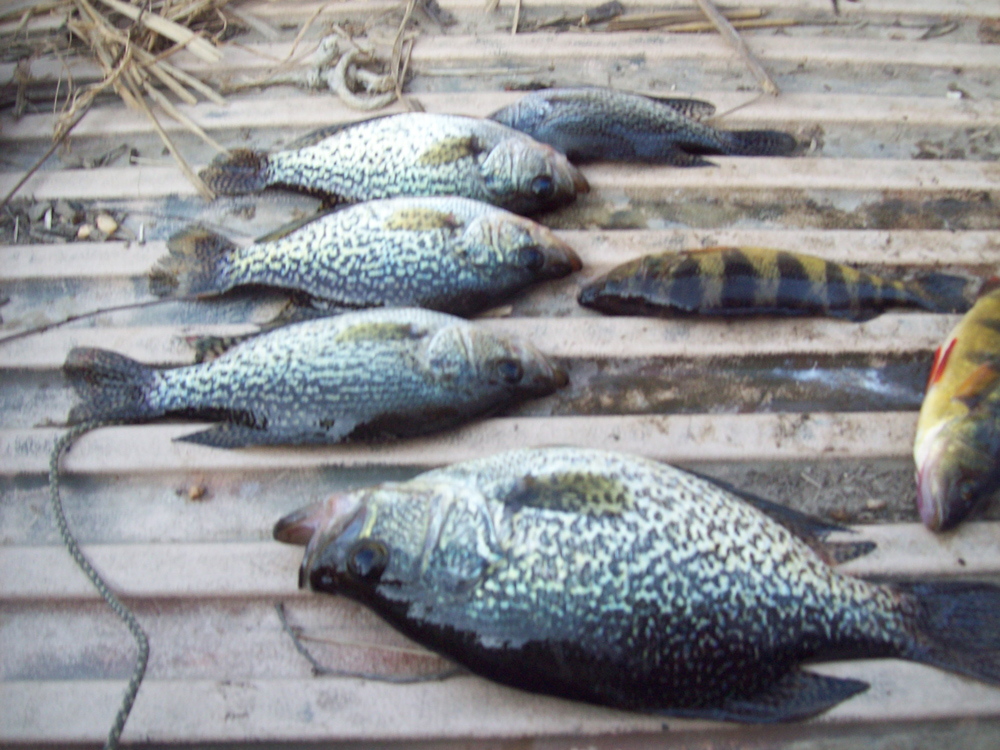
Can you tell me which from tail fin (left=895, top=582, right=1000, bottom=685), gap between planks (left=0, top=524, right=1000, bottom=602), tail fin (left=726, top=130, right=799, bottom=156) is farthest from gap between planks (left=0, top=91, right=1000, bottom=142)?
tail fin (left=895, top=582, right=1000, bottom=685)

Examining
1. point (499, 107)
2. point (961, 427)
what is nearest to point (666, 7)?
point (499, 107)

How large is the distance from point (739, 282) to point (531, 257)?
93 cm

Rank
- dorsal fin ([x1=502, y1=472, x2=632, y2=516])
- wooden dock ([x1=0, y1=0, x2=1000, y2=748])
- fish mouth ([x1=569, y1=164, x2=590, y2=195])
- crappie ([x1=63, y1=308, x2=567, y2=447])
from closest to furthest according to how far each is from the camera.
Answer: dorsal fin ([x1=502, y1=472, x2=632, y2=516]) → wooden dock ([x1=0, y1=0, x2=1000, y2=748]) → crappie ([x1=63, y1=308, x2=567, y2=447]) → fish mouth ([x1=569, y1=164, x2=590, y2=195])

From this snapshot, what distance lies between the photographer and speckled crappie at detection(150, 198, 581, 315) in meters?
2.75

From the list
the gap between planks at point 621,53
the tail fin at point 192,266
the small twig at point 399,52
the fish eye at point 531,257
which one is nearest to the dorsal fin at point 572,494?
the fish eye at point 531,257

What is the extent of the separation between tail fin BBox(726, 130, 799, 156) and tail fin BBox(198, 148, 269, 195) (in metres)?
2.52

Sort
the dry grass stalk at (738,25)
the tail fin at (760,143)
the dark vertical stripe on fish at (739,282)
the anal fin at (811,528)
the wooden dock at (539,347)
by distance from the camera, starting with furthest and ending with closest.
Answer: the dry grass stalk at (738,25) → the tail fin at (760,143) → the dark vertical stripe on fish at (739,282) → the anal fin at (811,528) → the wooden dock at (539,347)

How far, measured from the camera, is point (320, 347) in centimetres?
249

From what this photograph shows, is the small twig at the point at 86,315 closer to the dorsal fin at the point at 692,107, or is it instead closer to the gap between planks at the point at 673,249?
the gap between planks at the point at 673,249

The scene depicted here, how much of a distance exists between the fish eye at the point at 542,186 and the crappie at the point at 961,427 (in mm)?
1882

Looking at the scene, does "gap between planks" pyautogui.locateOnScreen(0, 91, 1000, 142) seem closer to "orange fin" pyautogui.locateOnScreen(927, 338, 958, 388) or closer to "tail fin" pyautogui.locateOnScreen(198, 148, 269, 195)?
"tail fin" pyautogui.locateOnScreen(198, 148, 269, 195)

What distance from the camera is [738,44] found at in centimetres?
371

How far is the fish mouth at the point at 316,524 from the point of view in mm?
2041

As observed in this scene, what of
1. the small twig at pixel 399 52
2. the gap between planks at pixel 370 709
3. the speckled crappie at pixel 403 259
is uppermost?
the small twig at pixel 399 52
